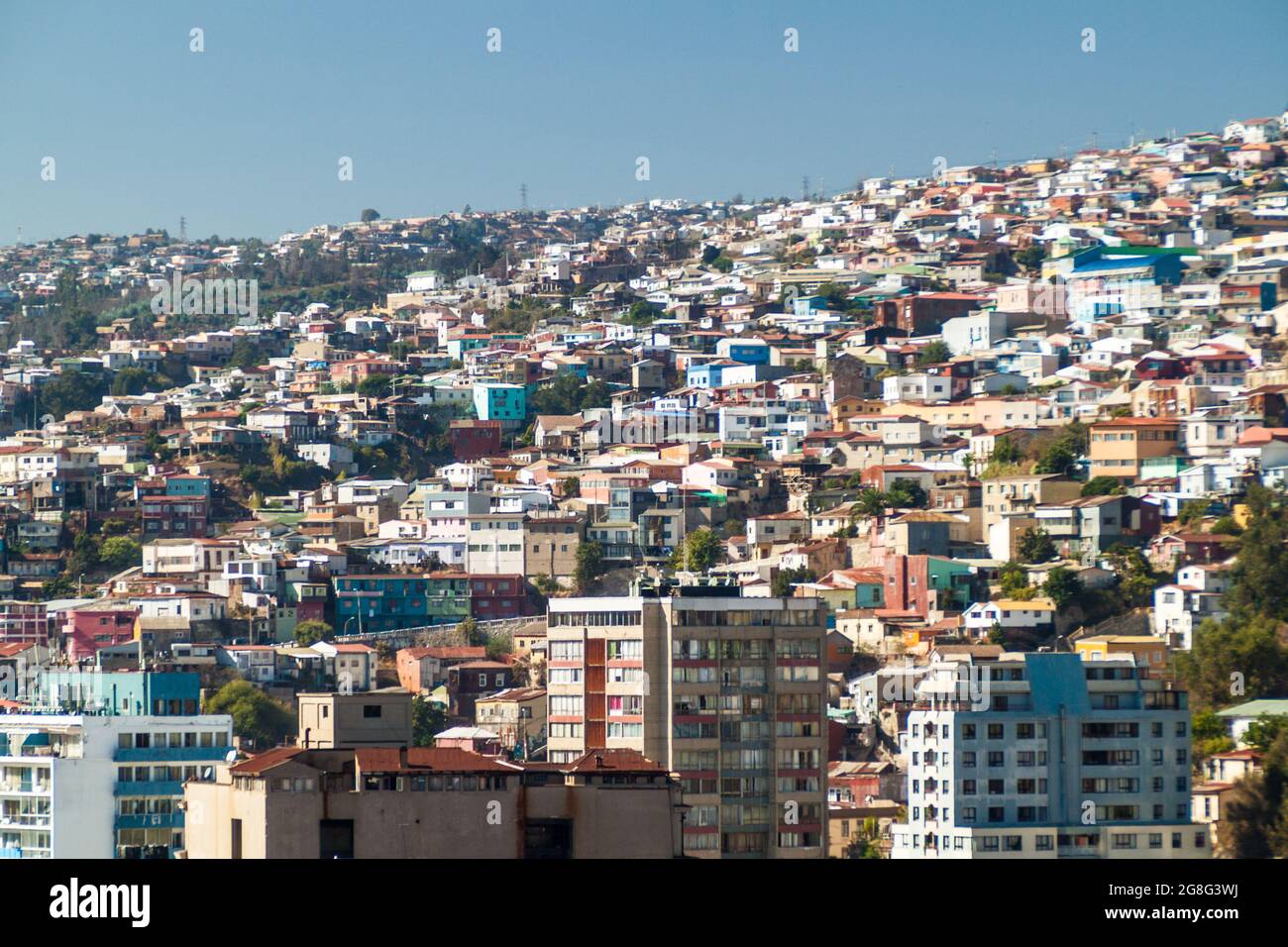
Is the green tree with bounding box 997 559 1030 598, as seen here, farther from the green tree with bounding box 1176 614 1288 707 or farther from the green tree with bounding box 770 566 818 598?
the green tree with bounding box 1176 614 1288 707

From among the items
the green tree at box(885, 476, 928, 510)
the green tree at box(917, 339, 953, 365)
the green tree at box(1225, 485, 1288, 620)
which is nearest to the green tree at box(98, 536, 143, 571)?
the green tree at box(885, 476, 928, 510)

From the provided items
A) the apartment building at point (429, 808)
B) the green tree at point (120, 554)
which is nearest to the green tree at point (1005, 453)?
the green tree at point (120, 554)

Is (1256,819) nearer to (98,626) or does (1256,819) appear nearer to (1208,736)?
(1208,736)

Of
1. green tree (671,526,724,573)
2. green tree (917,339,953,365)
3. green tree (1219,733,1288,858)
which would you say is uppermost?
green tree (917,339,953,365)

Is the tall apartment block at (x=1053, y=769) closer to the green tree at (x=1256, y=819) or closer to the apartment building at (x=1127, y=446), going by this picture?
the green tree at (x=1256, y=819)

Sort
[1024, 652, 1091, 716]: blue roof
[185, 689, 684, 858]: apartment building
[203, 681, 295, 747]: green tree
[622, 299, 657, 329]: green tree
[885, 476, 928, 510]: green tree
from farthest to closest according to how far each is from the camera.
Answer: [622, 299, 657, 329]: green tree < [885, 476, 928, 510]: green tree < [203, 681, 295, 747]: green tree < [1024, 652, 1091, 716]: blue roof < [185, 689, 684, 858]: apartment building

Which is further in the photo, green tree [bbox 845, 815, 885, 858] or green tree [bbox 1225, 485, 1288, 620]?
green tree [bbox 1225, 485, 1288, 620]
